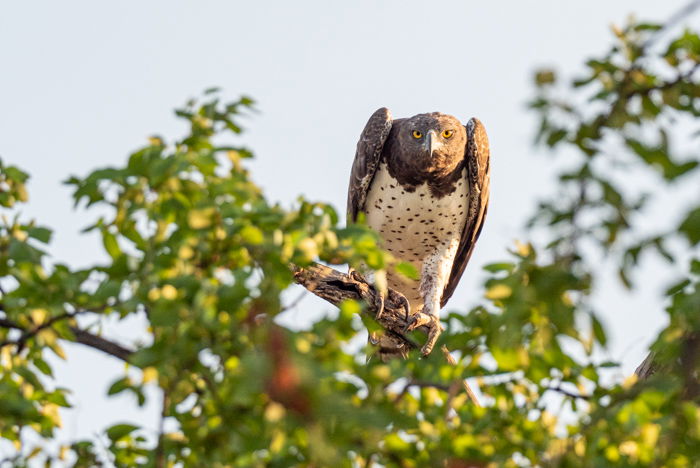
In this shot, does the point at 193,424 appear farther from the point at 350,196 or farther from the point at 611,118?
the point at 350,196

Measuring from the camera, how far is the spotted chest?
29.2 feet

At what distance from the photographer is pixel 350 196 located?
927 centimetres

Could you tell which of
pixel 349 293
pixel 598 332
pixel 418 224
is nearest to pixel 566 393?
pixel 598 332

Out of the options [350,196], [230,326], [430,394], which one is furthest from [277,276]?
[350,196]

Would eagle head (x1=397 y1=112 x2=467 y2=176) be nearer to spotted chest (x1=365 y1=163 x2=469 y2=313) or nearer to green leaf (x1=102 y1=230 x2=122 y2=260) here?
spotted chest (x1=365 y1=163 x2=469 y2=313)

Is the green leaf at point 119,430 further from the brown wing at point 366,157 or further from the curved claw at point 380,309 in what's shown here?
the brown wing at point 366,157

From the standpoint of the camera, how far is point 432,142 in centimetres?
870

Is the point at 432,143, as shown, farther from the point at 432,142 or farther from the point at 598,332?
the point at 598,332

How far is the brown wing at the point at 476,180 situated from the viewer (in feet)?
29.9

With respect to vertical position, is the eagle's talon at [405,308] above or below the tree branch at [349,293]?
above

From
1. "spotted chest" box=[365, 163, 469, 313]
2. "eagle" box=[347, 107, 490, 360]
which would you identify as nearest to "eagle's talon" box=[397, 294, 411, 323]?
"eagle" box=[347, 107, 490, 360]

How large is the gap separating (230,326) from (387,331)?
512cm

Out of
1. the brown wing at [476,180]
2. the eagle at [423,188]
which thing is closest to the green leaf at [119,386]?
the eagle at [423,188]

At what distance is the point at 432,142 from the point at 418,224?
2.56 feet
